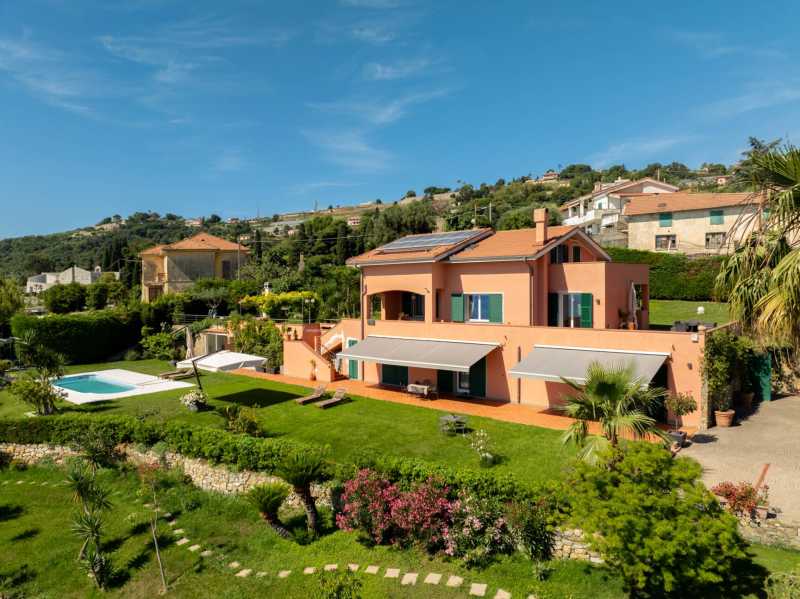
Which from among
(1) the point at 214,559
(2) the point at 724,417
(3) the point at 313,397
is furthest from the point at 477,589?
(3) the point at 313,397

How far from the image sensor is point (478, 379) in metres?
29.5

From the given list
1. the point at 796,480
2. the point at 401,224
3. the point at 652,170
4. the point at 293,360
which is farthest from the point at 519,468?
the point at 652,170

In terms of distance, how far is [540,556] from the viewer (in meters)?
14.4

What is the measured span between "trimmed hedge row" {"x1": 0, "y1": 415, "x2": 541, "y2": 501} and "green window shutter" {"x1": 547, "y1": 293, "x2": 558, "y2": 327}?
17.1 metres

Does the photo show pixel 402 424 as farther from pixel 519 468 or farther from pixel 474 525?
pixel 474 525

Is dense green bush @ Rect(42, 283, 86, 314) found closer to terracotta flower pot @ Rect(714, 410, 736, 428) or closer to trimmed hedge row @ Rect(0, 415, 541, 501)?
trimmed hedge row @ Rect(0, 415, 541, 501)

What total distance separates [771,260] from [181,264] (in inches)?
2979

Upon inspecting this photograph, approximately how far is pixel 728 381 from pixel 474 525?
16.2 meters

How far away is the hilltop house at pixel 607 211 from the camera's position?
69.2m

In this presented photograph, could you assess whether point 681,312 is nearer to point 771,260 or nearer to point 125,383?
point 771,260

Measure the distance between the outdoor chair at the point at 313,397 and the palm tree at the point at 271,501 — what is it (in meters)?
11.0

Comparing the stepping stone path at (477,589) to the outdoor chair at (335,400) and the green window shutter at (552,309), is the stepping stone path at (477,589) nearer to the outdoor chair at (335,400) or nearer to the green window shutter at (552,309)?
the outdoor chair at (335,400)

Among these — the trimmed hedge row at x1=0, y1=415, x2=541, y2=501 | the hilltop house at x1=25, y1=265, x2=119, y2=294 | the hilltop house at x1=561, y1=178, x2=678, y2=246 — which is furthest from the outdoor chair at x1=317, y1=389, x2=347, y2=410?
the hilltop house at x1=25, y1=265, x2=119, y2=294

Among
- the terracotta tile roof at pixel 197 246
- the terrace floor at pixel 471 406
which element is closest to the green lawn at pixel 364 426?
the terrace floor at pixel 471 406
